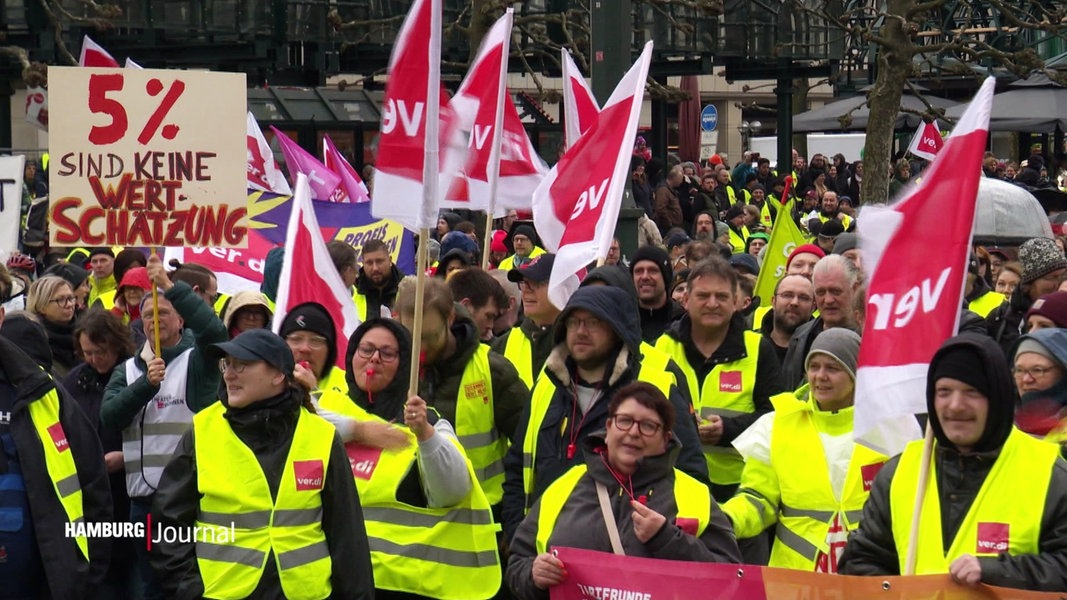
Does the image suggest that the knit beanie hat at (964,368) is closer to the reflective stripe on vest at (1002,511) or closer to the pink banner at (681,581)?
the reflective stripe on vest at (1002,511)

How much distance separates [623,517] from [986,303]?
4.70m

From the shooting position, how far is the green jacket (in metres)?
7.20

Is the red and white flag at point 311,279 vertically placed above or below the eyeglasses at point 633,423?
above

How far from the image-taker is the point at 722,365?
718cm

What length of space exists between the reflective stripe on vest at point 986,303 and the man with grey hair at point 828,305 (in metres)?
1.75

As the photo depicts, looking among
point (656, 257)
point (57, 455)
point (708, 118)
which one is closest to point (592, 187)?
point (656, 257)

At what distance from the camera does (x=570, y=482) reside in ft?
16.9

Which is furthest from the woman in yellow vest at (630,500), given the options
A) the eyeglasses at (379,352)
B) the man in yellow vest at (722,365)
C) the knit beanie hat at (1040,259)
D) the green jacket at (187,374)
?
the knit beanie hat at (1040,259)

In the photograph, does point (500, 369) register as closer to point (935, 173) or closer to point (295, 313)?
point (295, 313)

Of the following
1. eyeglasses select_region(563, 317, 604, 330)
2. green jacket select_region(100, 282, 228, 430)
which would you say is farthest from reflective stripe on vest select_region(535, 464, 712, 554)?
green jacket select_region(100, 282, 228, 430)

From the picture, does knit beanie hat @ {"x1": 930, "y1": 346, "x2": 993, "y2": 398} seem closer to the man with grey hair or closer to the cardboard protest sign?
the man with grey hair

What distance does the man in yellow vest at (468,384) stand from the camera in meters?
6.60

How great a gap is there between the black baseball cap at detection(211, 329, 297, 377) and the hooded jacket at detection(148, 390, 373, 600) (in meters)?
0.10

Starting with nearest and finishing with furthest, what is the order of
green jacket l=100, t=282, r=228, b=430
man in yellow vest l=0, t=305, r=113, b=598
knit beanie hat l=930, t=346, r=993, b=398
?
knit beanie hat l=930, t=346, r=993, b=398 < man in yellow vest l=0, t=305, r=113, b=598 < green jacket l=100, t=282, r=228, b=430
